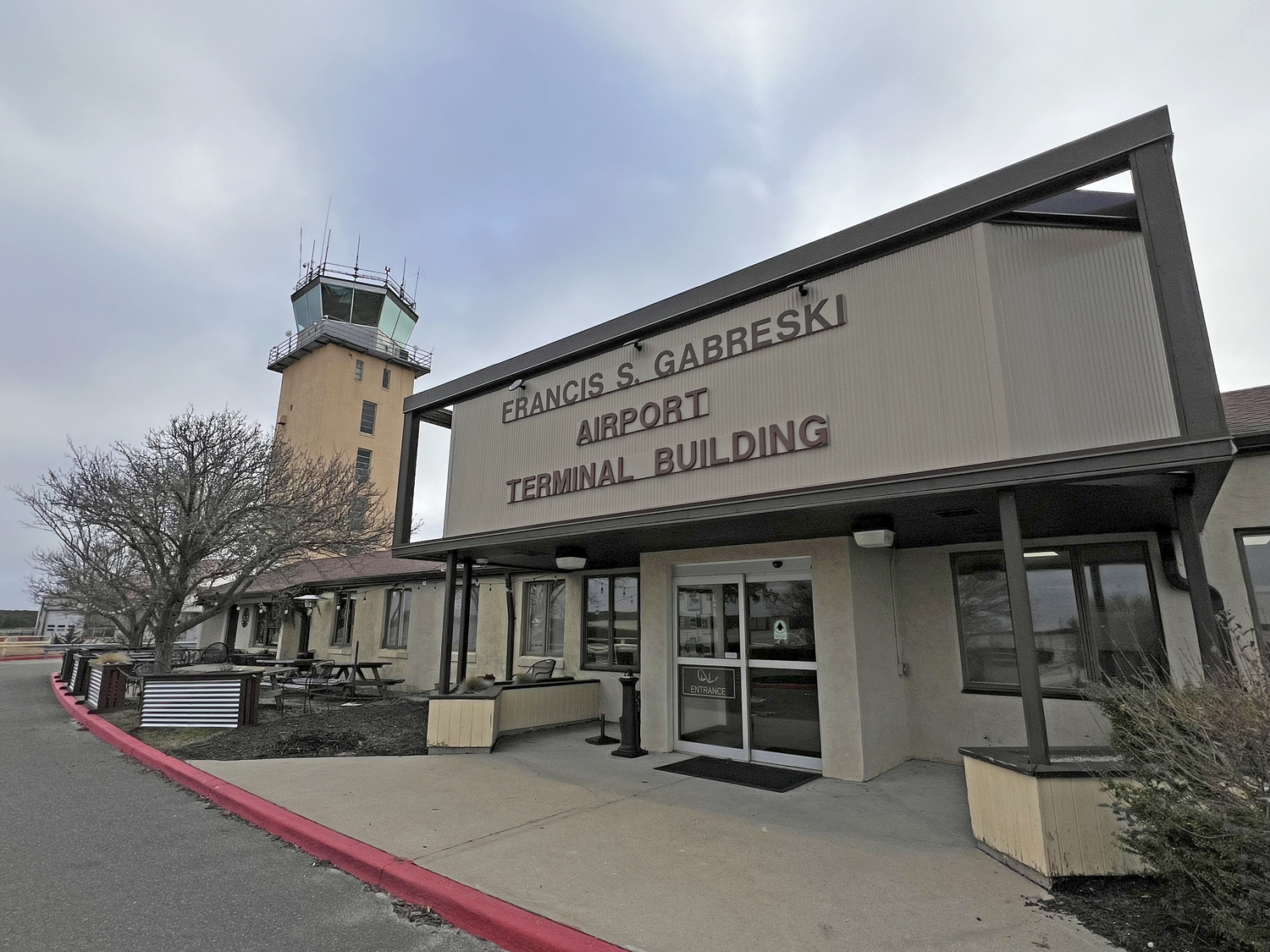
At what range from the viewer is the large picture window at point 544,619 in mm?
13078

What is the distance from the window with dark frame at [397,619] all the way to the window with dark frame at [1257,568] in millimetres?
15920

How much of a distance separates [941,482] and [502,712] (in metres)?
6.99

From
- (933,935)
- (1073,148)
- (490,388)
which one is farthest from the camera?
(490,388)

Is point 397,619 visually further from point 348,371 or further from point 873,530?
point 348,371

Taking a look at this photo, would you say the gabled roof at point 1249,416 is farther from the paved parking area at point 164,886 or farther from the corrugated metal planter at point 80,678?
the corrugated metal planter at point 80,678

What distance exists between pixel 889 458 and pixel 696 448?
6.67ft

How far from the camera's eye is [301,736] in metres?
9.75

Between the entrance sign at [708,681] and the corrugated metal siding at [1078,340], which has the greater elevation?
the corrugated metal siding at [1078,340]

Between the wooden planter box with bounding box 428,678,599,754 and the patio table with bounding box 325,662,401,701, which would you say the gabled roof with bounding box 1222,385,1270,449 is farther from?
the patio table with bounding box 325,662,401,701

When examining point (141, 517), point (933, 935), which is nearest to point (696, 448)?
point (933, 935)

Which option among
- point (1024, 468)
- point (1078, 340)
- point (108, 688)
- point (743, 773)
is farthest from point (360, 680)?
point (1078, 340)

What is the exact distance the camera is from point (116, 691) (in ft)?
42.7

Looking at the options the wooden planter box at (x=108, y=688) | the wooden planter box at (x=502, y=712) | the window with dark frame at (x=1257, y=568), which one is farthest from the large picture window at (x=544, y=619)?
the window with dark frame at (x=1257, y=568)

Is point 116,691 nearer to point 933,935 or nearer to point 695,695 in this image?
point 695,695
